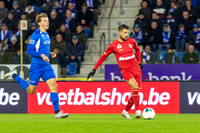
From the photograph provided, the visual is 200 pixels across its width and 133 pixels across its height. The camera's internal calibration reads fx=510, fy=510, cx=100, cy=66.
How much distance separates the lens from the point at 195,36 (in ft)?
65.4

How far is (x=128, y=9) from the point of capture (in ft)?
75.0

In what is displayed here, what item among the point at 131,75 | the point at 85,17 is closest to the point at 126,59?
the point at 131,75

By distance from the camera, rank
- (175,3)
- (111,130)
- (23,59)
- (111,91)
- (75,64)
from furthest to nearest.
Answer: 1. (175,3)
2. (75,64)
3. (23,59)
4. (111,91)
5. (111,130)

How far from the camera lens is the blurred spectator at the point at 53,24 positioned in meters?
22.0

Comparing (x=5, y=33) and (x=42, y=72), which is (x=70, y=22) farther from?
(x=42, y=72)

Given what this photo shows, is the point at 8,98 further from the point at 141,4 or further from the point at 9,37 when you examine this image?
the point at 141,4

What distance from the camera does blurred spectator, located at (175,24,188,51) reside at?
1973 cm

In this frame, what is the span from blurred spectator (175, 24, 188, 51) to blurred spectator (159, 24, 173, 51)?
0.26 meters

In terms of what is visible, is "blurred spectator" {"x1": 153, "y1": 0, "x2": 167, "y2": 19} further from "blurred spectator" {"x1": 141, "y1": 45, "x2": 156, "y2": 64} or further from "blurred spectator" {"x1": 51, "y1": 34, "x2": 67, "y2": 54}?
"blurred spectator" {"x1": 51, "y1": 34, "x2": 67, "y2": 54}

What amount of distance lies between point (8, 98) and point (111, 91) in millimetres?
3240

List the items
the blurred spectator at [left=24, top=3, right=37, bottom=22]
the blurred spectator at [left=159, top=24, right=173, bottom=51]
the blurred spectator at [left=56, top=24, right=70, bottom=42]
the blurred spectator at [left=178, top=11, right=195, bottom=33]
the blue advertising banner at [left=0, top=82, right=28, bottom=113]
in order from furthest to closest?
1. the blurred spectator at [left=24, top=3, right=37, bottom=22]
2. the blurred spectator at [left=56, top=24, right=70, bottom=42]
3. the blurred spectator at [left=178, top=11, right=195, bottom=33]
4. the blurred spectator at [left=159, top=24, right=173, bottom=51]
5. the blue advertising banner at [left=0, top=82, right=28, bottom=113]

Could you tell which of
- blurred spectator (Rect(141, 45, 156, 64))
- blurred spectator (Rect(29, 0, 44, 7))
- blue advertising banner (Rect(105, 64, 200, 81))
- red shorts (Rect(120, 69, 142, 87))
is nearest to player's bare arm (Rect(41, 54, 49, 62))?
red shorts (Rect(120, 69, 142, 87))

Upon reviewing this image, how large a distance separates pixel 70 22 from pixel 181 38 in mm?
5058

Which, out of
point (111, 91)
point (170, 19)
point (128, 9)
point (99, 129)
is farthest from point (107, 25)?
point (99, 129)
